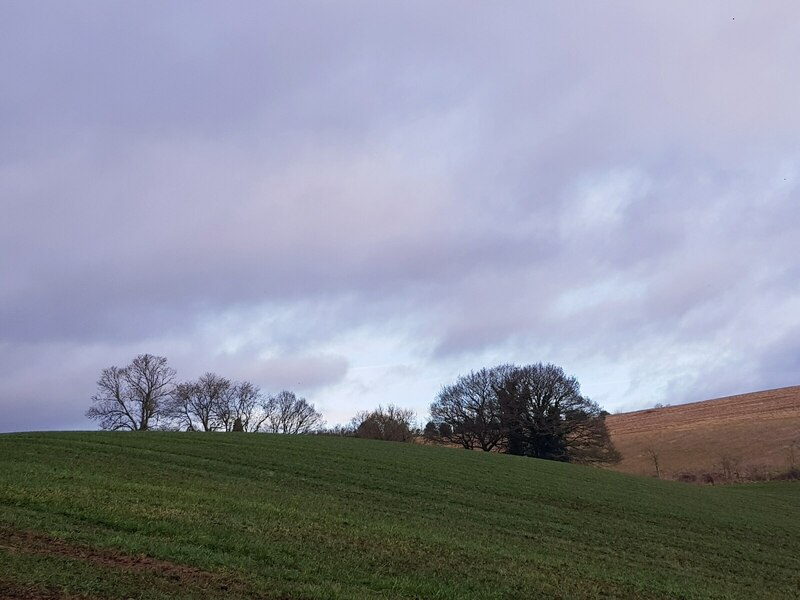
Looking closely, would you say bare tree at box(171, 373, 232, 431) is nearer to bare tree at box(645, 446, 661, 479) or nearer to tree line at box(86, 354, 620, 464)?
tree line at box(86, 354, 620, 464)

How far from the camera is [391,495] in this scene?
2553 centimetres

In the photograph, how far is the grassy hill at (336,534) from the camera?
1041cm

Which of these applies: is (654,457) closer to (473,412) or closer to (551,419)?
(551,419)

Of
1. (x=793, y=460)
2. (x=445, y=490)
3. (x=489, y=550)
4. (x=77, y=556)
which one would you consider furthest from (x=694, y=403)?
(x=77, y=556)

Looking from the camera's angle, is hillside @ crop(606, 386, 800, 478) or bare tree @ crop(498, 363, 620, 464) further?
bare tree @ crop(498, 363, 620, 464)

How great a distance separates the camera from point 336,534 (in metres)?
15.2

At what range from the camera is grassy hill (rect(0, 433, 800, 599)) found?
10414 mm

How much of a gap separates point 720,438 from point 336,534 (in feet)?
273

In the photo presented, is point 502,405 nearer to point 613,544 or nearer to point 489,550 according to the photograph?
point 613,544

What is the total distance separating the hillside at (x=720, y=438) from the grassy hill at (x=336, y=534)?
133ft

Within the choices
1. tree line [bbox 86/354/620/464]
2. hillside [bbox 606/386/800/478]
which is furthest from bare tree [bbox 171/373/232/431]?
hillside [bbox 606/386/800/478]

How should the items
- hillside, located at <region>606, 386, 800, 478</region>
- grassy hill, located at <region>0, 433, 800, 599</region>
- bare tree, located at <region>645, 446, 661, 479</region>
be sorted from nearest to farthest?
grassy hill, located at <region>0, 433, 800, 599</region>
hillside, located at <region>606, 386, 800, 478</region>
bare tree, located at <region>645, 446, 661, 479</region>

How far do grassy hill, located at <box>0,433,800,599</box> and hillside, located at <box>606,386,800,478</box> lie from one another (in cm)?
4039

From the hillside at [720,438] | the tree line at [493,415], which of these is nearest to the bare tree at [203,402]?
the tree line at [493,415]
